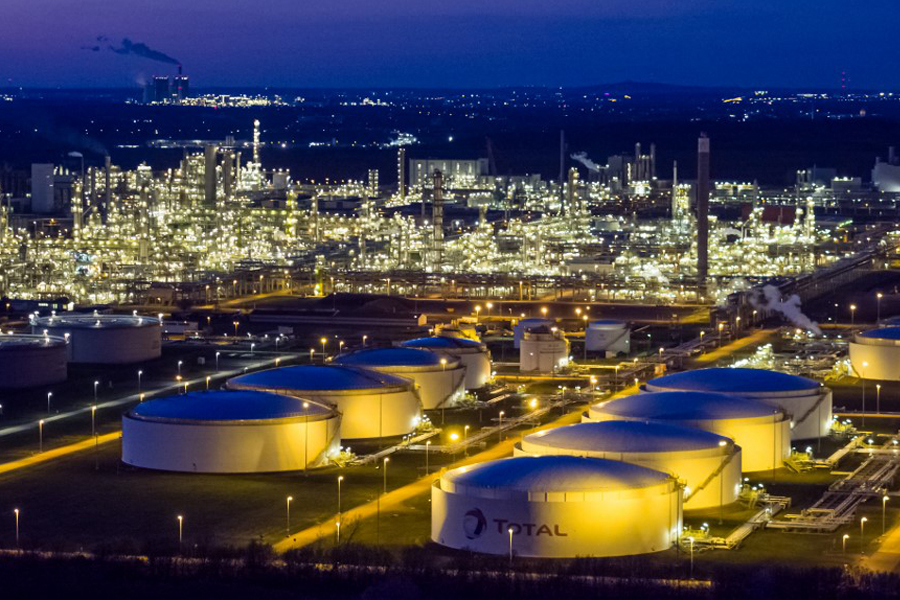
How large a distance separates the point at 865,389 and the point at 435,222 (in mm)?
33600

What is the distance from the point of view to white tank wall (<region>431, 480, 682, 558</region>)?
27.0 metres

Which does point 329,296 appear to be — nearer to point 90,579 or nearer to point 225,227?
point 225,227

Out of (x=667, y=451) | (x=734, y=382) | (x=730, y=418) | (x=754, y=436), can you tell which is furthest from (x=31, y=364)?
(x=667, y=451)

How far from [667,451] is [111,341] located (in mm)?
24342

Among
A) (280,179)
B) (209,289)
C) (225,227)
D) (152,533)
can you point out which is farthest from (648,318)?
(280,179)

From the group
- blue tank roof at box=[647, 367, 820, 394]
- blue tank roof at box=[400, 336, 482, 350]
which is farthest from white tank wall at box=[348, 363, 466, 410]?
blue tank roof at box=[647, 367, 820, 394]

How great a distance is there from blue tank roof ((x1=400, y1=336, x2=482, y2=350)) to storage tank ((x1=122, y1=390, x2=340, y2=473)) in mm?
11411

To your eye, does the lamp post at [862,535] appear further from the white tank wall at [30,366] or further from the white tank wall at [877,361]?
the white tank wall at [30,366]

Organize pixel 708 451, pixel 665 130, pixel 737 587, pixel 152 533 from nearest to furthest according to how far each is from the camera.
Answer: pixel 737 587 < pixel 152 533 < pixel 708 451 < pixel 665 130

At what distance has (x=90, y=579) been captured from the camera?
2614cm

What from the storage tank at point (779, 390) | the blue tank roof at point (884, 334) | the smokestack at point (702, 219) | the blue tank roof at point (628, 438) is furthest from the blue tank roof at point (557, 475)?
the smokestack at point (702, 219)

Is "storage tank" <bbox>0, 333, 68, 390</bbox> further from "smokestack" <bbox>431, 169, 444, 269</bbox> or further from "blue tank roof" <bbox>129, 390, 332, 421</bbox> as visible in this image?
"smokestack" <bbox>431, 169, 444, 269</bbox>

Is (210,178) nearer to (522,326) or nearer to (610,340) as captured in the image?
(522,326)

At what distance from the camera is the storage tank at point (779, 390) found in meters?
38.8
